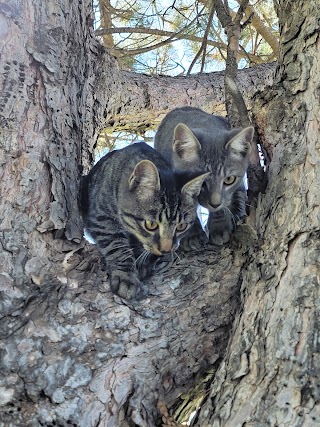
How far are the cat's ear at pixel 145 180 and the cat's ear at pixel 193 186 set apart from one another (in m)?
0.12

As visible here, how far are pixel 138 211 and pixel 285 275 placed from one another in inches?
33.7

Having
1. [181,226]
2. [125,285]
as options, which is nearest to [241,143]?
[181,226]

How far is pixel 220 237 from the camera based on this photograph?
2.22 metres

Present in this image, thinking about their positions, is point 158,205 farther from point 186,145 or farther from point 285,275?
point 285,275

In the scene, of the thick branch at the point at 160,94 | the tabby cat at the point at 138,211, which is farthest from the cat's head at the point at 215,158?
the thick branch at the point at 160,94

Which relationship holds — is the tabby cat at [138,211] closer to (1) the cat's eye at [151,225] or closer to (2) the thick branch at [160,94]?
(1) the cat's eye at [151,225]

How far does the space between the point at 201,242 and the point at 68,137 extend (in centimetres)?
69

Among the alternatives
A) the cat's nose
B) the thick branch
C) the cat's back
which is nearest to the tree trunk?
the cat's nose

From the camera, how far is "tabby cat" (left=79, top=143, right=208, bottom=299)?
223cm

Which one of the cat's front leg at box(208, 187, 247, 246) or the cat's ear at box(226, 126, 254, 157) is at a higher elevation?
the cat's ear at box(226, 126, 254, 157)

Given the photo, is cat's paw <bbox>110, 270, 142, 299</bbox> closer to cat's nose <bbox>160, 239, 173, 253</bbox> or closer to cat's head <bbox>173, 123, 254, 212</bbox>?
cat's nose <bbox>160, 239, 173, 253</bbox>

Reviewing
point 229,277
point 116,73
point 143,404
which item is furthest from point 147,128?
point 143,404

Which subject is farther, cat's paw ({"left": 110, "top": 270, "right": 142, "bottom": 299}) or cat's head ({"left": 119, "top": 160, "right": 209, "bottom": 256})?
cat's head ({"left": 119, "top": 160, "right": 209, "bottom": 256})

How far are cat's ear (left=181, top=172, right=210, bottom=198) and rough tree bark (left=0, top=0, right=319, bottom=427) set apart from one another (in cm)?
32
